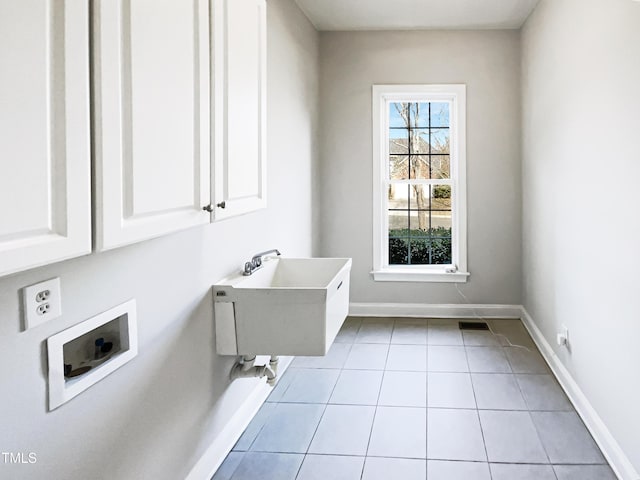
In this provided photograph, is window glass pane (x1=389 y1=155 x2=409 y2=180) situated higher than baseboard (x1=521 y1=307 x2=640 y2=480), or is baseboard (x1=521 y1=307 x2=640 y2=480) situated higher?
window glass pane (x1=389 y1=155 x2=409 y2=180)

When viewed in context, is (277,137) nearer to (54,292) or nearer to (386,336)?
(386,336)

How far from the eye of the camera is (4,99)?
800mm

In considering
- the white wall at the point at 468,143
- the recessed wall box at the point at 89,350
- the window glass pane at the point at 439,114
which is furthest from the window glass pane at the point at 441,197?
the recessed wall box at the point at 89,350

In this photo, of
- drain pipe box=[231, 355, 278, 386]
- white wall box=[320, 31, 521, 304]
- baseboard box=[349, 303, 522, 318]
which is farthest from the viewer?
baseboard box=[349, 303, 522, 318]

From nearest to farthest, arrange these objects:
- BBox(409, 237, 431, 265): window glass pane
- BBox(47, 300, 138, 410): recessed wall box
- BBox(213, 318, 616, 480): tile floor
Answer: BBox(47, 300, 138, 410): recessed wall box, BBox(213, 318, 616, 480): tile floor, BBox(409, 237, 431, 265): window glass pane

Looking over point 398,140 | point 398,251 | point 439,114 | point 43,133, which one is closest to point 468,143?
point 439,114

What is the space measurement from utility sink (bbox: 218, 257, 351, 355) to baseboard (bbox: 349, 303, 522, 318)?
7.56ft

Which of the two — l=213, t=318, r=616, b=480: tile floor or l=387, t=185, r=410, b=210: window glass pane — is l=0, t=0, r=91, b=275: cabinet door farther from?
l=387, t=185, r=410, b=210: window glass pane

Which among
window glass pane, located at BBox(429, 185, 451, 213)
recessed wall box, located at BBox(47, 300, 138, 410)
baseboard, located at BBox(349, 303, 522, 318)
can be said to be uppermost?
window glass pane, located at BBox(429, 185, 451, 213)

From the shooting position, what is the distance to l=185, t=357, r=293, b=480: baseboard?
2.11m

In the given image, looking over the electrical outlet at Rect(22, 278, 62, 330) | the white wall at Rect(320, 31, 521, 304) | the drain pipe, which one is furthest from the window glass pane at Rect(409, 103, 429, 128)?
the electrical outlet at Rect(22, 278, 62, 330)

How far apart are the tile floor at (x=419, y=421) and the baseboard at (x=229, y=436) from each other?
39mm

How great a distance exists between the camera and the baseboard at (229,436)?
2.11 m

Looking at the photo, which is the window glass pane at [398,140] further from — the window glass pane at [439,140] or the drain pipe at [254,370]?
the drain pipe at [254,370]
